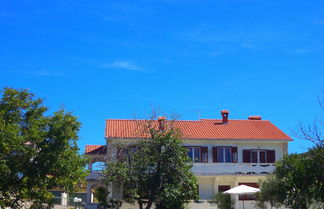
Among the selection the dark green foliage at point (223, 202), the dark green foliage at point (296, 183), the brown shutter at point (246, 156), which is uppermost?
the brown shutter at point (246, 156)

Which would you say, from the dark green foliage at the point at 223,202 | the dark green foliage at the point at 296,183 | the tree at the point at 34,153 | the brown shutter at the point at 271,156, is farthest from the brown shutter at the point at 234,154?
the tree at the point at 34,153

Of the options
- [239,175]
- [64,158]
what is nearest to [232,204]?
[239,175]

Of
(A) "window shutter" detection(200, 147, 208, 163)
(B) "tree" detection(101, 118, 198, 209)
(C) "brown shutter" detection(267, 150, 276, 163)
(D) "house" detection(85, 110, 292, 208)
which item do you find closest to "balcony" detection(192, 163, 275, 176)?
(D) "house" detection(85, 110, 292, 208)

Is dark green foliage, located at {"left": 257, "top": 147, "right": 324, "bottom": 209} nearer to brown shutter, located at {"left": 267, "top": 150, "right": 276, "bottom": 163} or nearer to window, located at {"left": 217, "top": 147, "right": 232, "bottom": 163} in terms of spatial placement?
window, located at {"left": 217, "top": 147, "right": 232, "bottom": 163}

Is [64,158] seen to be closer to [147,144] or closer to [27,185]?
[27,185]

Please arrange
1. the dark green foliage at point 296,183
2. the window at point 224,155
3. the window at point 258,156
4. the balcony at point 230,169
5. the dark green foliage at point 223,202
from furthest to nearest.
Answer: the window at point 258,156 → the window at point 224,155 → the balcony at point 230,169 → the dark green foliage at point 223,202 → the dark green foliage at point 296,183

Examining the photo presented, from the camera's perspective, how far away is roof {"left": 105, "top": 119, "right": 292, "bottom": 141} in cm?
3900

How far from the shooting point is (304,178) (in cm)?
2478

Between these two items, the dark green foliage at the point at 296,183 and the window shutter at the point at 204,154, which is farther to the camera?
the window shutter at the point at 204,154

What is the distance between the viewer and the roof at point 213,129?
39.0m

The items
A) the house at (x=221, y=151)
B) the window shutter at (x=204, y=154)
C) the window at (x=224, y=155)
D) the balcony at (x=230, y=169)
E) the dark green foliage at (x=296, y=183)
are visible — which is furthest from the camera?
the window at (x=224, y=155)

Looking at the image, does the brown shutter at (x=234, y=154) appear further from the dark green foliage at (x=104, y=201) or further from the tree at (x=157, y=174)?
the dark green foliage at (x=104, y=201)

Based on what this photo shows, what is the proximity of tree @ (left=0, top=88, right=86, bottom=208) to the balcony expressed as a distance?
1737 cm

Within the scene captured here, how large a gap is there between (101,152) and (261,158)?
1323cm
